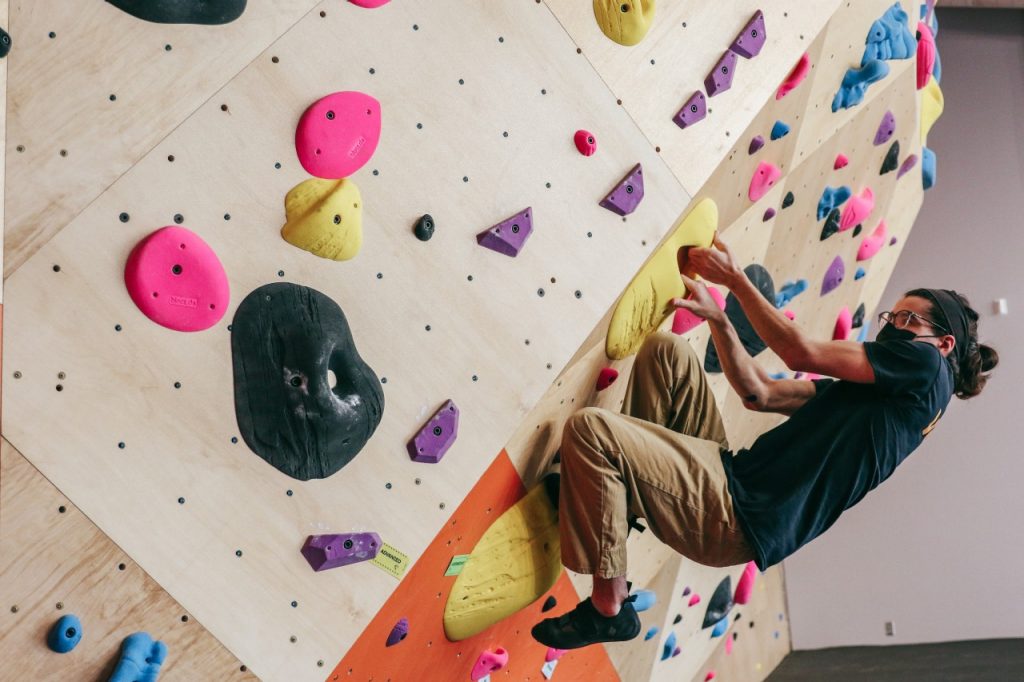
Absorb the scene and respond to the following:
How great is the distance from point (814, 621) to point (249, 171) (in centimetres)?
465

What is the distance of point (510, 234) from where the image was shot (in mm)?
2361

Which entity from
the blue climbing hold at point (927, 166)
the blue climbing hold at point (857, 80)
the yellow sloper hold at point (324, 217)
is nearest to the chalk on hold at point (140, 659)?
the yellow sloper hold at point (324, 217)

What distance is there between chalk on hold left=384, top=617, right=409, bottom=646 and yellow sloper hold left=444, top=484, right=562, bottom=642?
0.53 feet

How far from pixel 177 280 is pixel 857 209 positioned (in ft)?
8.63

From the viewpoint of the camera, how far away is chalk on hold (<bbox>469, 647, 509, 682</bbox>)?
290 cm

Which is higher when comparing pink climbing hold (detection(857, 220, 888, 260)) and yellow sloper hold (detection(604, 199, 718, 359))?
yellow sloper hold (detection(604, 199, 718, 359))

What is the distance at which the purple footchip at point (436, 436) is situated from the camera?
2.27 meters

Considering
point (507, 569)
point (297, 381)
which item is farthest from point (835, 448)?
point (297, 381)

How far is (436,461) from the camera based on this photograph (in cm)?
231

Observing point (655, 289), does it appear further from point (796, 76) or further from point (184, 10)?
point (184, 10)

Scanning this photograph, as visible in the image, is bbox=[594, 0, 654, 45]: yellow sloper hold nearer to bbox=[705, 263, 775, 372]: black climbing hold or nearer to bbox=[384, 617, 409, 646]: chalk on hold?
bbox=[705, 263, 775, 372]: black climbing hold

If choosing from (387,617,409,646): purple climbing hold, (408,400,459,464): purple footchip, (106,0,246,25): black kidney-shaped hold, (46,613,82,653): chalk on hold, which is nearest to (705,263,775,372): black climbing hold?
(408,400,459,464): purple footchip

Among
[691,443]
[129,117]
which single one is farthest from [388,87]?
[691,443]

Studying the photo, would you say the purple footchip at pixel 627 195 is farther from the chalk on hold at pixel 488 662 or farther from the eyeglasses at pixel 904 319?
the chalk on hold at pixel 488 662
